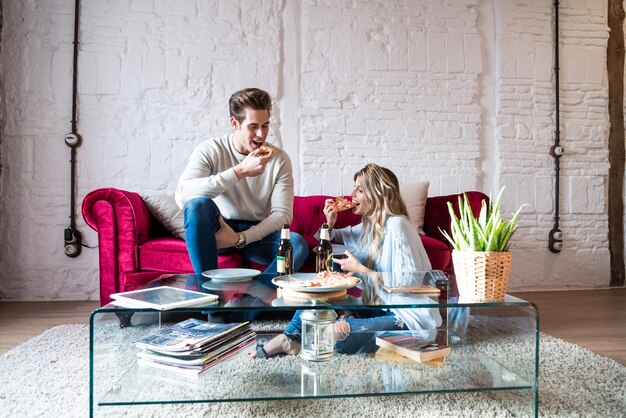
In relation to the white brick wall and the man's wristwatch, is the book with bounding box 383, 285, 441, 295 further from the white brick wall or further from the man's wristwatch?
the white brick wall

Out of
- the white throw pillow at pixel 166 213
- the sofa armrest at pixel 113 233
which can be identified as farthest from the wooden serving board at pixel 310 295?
the white throw pillow at pixel 166 213

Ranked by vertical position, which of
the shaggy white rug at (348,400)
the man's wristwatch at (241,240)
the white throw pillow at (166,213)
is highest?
the white throw pillow at (166,213)

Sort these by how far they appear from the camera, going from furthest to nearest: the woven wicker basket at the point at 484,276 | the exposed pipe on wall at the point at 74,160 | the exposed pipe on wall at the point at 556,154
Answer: the exposed pipe on wall at the point at 556,154 < the exposed pipe on wall at the point at 74,160 < the woven wicker basket at the point at 484,276

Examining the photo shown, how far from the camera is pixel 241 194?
273 centimetres

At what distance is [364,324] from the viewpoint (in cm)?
185

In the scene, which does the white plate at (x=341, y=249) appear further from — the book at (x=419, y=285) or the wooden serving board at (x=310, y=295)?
the wooden serving board at (x=310, y=295)

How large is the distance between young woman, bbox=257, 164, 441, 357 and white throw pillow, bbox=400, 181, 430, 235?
3.03 ft

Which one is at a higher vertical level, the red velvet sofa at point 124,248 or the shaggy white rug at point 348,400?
→ the red velvet sofa at point 124,248

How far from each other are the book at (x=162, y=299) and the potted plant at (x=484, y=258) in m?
0.75

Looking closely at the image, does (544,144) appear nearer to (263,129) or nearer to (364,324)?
(263,129)

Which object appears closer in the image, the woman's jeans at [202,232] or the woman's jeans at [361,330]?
the woman's jeans at [361,330]

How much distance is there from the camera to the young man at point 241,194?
2338 mm

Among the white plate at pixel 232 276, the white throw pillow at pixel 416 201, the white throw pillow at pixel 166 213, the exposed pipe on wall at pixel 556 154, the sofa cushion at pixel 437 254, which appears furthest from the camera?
the exposed pipe on wall at pixel 556 154

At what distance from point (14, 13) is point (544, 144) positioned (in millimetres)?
4413
